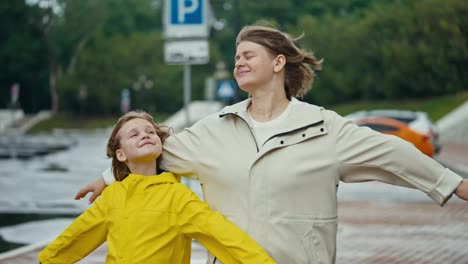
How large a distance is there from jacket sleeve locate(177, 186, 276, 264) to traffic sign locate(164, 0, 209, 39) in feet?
22.5

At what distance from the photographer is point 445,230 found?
1139 cm

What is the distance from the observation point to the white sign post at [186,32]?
35.4 feet

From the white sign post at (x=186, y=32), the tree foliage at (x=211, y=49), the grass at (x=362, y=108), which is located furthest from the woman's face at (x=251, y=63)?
the tree foliage at (x=211, y=49)

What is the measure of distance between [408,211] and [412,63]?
4324cm

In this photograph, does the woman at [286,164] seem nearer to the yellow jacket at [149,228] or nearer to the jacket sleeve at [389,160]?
the jacket sleeve at [389,160]

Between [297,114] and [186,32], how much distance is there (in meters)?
7.00

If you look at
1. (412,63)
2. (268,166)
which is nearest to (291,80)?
(268,166)

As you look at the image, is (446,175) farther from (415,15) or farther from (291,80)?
(415,15)

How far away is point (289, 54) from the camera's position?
416cm

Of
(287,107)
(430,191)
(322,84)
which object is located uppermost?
(287,107)

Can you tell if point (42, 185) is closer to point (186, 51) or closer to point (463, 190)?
point (186, 51)

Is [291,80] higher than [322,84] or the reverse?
higher

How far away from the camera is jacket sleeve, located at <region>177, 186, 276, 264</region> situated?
3.79m

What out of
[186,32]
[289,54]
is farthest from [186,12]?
[289,54]
